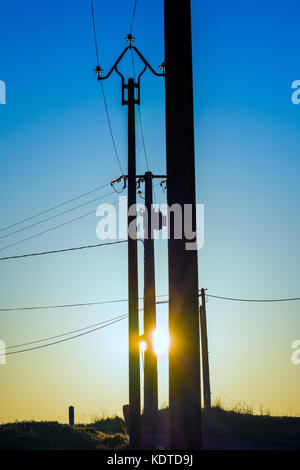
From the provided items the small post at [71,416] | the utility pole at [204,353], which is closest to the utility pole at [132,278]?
the small post at [71,416]

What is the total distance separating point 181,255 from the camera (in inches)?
197

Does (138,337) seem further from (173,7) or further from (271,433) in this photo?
(173,7)

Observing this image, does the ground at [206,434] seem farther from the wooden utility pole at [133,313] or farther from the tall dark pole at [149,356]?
the tall dark pole at [149,356]

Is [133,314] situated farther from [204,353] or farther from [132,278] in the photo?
[204,353]

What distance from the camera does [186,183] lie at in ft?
16.7

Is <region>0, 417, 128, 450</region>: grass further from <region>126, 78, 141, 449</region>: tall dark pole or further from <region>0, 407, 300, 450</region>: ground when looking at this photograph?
<region>126, 78, 141, 449</region>: tall dark pole

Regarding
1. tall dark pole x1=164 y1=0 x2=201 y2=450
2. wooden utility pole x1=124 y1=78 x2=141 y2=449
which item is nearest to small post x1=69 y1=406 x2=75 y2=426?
wooden utility pole x1=124 y1=78 x2=141 y2=449

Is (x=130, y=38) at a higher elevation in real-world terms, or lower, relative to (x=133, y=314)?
higher

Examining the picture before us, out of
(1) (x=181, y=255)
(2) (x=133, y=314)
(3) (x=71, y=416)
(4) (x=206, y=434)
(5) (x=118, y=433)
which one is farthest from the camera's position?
(3) (x=71, y=416)

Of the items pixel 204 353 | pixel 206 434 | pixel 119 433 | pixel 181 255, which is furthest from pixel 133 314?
pixel 204 353

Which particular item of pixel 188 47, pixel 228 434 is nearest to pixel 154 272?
pixel 228 434

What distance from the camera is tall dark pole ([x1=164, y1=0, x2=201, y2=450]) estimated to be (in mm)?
4801

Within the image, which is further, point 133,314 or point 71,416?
point 71,416
